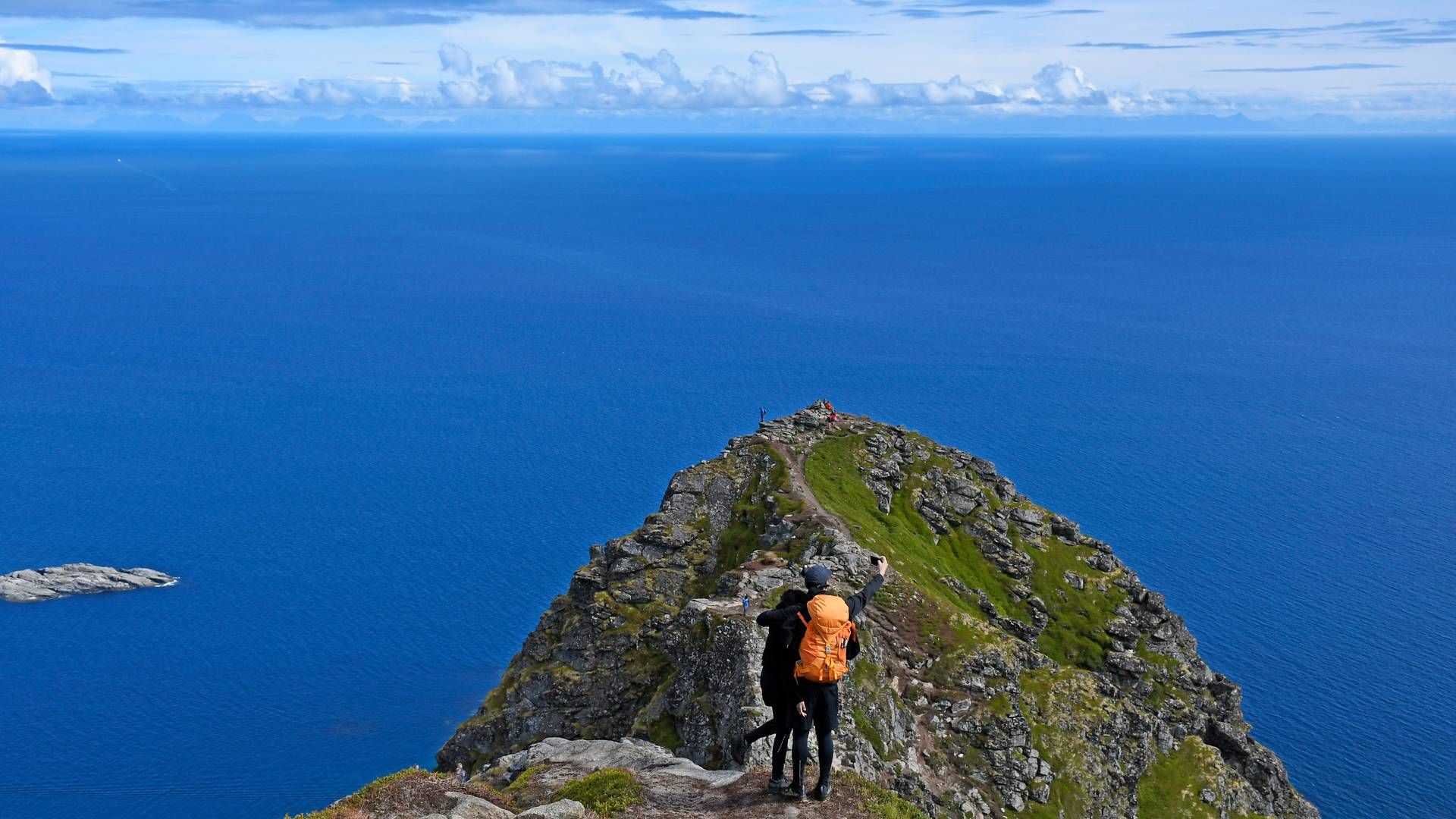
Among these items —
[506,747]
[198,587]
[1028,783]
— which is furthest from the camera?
[198,587]

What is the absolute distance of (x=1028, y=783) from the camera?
50.5 metres

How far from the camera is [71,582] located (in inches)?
5025

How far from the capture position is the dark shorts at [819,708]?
70.5ft

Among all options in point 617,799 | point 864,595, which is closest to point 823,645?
point 864,595

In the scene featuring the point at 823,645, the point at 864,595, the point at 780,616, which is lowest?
the point at 823,645

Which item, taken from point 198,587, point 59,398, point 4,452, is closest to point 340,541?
point 198,587

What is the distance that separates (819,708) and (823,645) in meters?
1.65

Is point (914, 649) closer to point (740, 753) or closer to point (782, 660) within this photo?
point (740, 753)

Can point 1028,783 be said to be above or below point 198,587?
above

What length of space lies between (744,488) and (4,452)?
479 ft

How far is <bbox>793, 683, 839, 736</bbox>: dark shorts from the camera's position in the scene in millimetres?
21484

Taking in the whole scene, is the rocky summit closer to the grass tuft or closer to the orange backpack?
the grass tuft

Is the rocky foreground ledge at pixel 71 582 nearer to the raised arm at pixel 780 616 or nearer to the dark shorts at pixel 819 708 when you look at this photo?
the dark shorts at pixel 819 708

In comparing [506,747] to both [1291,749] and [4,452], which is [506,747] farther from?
[4,452]
